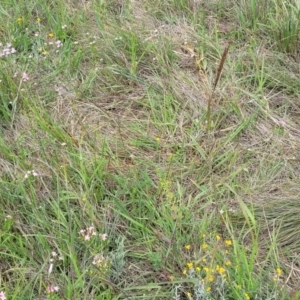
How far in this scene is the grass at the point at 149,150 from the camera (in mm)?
1848

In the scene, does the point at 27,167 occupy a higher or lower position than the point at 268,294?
higher

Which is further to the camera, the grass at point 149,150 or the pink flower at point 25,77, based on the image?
the pink flower at point 25,77

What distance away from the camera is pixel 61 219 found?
1.97 metres

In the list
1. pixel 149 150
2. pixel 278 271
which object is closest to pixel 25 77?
pixel 149 150

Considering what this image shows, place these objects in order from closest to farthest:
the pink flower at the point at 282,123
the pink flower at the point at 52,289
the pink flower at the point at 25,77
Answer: the pink flower at the point at 52,289 < the pink flower at the point at 282,123 < the pink flower at the point at 25,77

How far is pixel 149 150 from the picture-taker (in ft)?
7.60

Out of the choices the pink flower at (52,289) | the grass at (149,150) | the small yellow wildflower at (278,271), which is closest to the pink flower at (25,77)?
the grass at (149,150)

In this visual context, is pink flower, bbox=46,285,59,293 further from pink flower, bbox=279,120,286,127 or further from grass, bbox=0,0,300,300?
pink flower, bbox=279,120,286,127

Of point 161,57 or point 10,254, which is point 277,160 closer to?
point 161,57

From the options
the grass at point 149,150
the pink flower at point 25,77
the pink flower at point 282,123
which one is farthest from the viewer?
the pink flower at point 25,77

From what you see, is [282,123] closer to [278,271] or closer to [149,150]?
[149,150]

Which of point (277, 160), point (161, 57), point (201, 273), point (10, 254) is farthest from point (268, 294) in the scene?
point (161, 57)

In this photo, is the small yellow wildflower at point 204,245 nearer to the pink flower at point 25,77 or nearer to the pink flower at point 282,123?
the pink flower at point 282,123

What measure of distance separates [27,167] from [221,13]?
57.1 inches
